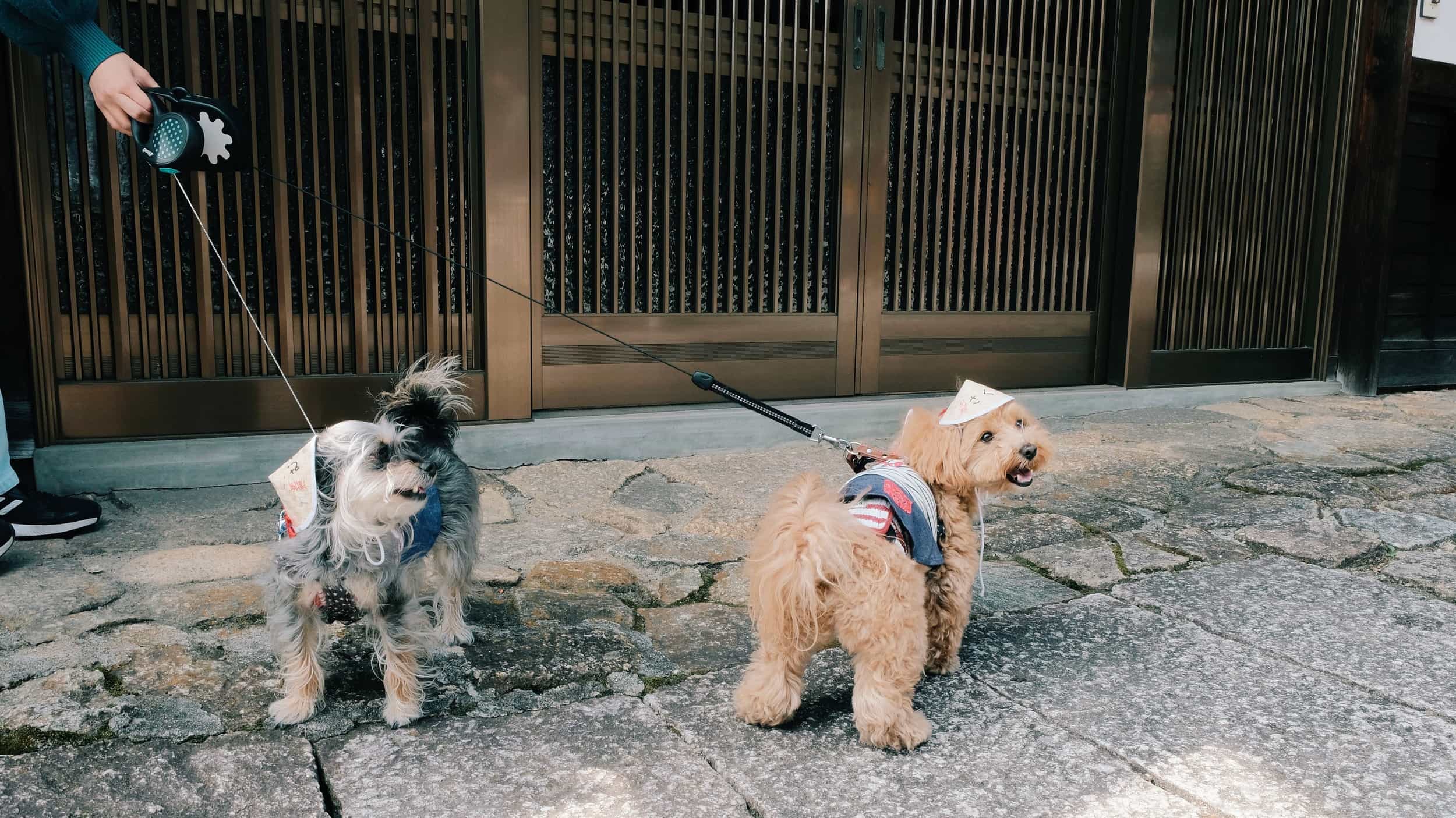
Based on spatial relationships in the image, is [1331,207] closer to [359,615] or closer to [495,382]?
[495,382]

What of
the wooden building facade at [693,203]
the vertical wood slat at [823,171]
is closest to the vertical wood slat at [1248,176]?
the wooden building facade at [693,203]

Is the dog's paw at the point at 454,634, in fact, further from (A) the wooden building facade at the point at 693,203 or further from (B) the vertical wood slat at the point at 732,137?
(B) the vertical wood slat at the point at 732,137

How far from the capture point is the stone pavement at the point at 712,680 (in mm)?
2084

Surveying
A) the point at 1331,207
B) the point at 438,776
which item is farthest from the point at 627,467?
the point at 1331,207

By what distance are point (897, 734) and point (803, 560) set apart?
0.47 metres

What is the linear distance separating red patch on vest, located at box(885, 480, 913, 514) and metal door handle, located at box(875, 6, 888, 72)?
3.63 m

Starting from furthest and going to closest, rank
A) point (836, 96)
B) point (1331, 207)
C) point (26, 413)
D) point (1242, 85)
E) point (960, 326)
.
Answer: point (1331, 207) < point (1242, 85) < point (960, 326) < point (836, 96) < point (26, 413)

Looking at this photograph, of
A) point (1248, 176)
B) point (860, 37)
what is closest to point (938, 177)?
point (860, 37)

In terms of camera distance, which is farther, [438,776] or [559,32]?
[559,32]

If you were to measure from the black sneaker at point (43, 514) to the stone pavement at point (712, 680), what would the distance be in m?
0.07

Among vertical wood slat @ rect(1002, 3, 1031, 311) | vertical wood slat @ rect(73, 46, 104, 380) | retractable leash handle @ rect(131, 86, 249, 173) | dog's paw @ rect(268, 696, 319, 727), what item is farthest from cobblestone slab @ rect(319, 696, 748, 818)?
vertical wood slat @ rect(1002, 3, 1031, 311)

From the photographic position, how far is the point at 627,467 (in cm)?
480

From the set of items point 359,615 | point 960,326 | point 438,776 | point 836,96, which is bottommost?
point 438,776

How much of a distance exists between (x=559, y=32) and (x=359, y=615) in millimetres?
3261
